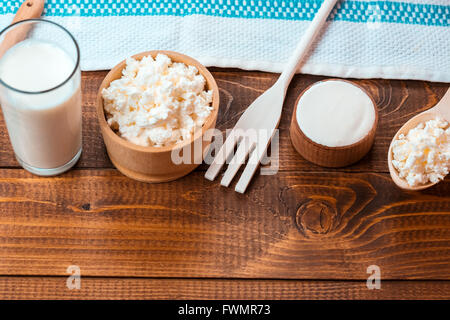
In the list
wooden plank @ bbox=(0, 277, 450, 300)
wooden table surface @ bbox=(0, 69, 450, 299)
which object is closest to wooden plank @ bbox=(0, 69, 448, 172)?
wooden table surface @ bbox=(0, 69, 450, 299)

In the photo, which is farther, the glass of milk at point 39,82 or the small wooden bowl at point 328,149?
the small wooden bowl at point 328,149

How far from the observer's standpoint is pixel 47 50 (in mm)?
674

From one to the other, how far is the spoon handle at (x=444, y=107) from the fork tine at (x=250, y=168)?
0.86 ft

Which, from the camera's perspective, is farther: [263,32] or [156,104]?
[263,32]

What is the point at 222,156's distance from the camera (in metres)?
0.82

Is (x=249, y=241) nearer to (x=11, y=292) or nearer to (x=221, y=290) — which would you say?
(x=221, y=290)

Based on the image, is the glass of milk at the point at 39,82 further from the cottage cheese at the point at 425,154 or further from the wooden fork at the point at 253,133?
the cottage cheese at the point at 425,154

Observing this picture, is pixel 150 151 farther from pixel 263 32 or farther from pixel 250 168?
pixel 263 32

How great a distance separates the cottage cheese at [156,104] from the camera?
28.2 inches

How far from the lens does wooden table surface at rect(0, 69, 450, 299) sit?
2.46ft

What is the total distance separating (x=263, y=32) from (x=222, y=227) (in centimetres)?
35

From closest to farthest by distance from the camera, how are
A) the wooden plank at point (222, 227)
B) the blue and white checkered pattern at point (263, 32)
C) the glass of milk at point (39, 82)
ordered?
the glass of milk at point (39, 82) → the wooden plank at point (222, 227) → the blue and white checkered pattern at point (263, 32)

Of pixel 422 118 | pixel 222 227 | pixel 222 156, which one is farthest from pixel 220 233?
pixel 422 118

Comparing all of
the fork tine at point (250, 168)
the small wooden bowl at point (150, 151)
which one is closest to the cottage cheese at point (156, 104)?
the small wooden bowl at point (150, 151)
